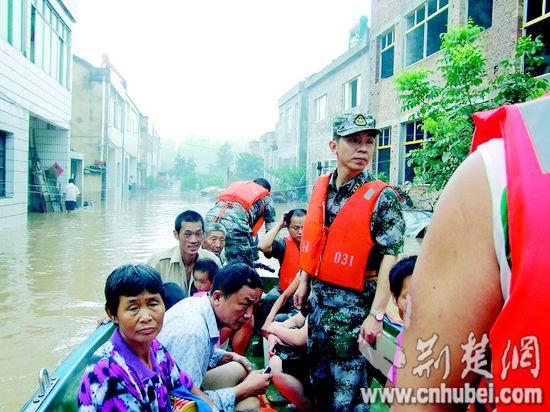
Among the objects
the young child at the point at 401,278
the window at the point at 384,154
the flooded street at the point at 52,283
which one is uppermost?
the window at the point at 384,154

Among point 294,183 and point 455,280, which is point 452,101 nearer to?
point 455,280

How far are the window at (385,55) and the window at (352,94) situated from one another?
194 cm

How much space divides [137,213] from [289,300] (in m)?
14.5

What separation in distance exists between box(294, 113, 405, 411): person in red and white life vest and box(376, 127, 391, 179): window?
448 inches

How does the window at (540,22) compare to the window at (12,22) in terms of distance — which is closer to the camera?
the window at (540,22)

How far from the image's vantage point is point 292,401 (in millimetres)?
2896

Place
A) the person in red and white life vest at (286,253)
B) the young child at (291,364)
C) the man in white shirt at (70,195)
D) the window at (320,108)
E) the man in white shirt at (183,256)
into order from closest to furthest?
the young child at (291,364) → the man in white shirt at (183,256) → the person in red and white life vest at (286,253) → the man in white shirt at (70,195) → the window at (320,108)

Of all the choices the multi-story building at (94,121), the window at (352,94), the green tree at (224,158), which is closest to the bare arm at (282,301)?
the window at (352,94)

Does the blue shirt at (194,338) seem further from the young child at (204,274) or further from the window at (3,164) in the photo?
the window at (3,164)

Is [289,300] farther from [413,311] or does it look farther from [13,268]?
[13,268]

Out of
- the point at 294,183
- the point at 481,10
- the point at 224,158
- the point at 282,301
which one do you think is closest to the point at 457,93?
the point at 282,301

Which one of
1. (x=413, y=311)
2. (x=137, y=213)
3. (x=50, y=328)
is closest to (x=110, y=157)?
(x=137, y=213)

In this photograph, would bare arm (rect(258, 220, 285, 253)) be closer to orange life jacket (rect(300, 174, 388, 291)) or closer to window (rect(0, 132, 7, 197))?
orange life jacket (rect(300, 174, 388, 291))

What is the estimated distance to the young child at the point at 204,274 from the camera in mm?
3566
